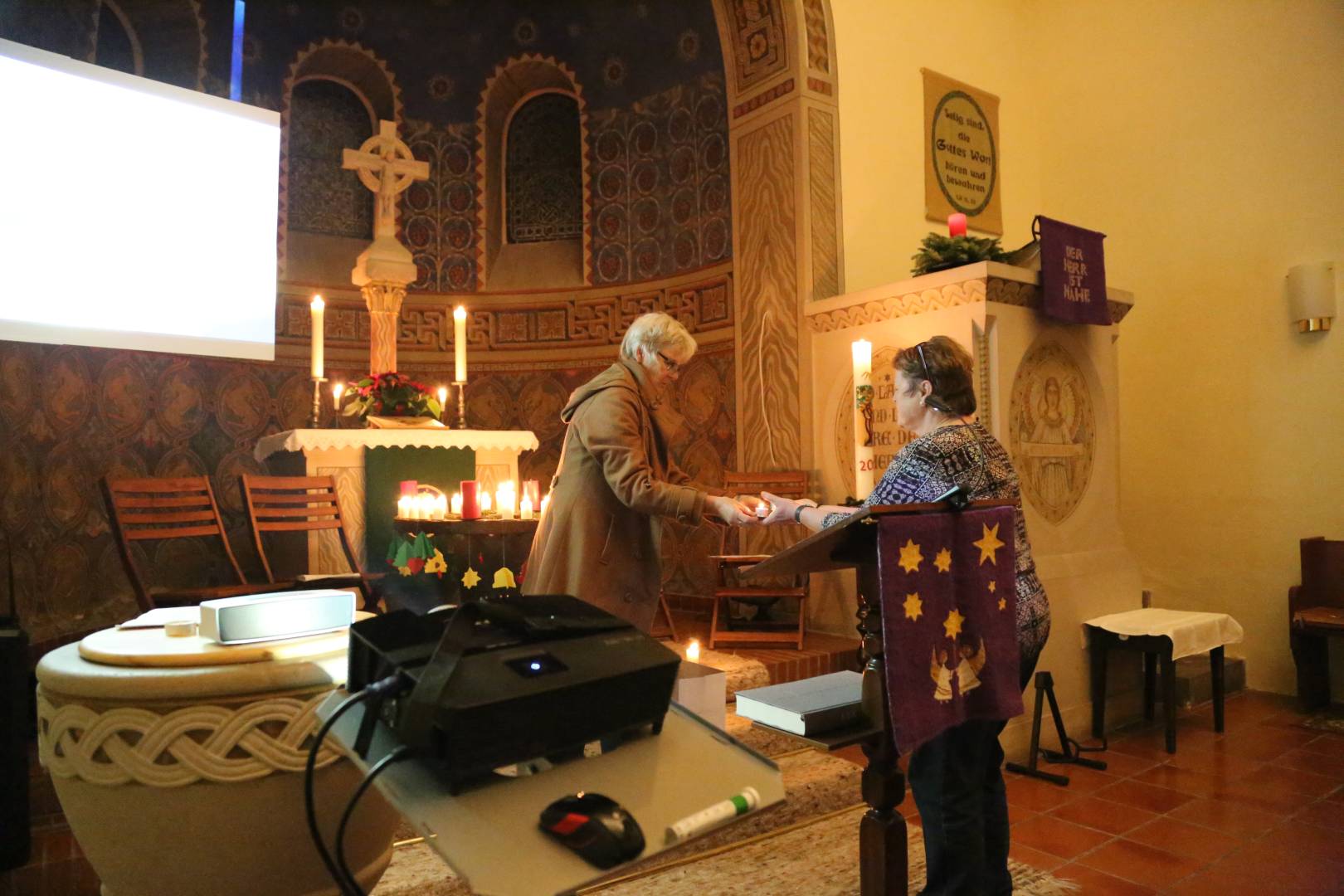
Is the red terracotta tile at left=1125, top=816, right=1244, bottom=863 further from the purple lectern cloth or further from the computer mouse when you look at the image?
the computer mouse

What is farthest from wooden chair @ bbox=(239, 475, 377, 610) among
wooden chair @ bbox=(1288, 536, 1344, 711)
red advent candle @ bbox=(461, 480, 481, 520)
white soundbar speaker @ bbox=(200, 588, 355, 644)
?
wooden chair @ bbox=(1288, 536, 1344, 711)

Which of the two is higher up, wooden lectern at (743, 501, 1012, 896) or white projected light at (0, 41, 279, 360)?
white projected light at (0, 41, 279, 360)

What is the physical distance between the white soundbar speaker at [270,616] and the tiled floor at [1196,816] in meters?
2.37

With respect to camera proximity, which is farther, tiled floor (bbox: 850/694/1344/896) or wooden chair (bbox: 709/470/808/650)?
wooden chair (bbox: 709/470/808/650)

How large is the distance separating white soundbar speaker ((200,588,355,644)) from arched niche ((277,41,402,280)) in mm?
5710

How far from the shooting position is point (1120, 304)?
462 centimetres

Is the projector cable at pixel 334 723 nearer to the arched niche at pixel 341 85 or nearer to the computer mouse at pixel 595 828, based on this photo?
the computer mouse at pixel 595 828

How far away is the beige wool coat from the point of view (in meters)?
2.39

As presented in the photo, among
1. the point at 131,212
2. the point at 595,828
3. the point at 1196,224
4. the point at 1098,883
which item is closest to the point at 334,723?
the point at 595,828

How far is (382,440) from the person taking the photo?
4391mm

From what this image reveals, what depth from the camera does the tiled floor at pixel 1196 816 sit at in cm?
271

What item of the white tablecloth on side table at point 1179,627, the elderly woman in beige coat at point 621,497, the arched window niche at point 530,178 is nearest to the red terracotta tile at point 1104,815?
the white tablecloth on side table at point 1179,627

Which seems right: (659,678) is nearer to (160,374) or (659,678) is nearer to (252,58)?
(160,374)

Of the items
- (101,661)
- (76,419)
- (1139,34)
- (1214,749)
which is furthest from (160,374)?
(1139,34)
